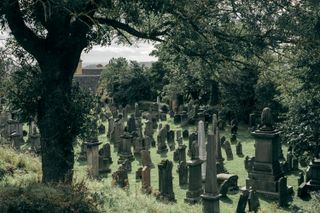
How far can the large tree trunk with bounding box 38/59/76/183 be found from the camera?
10.1 metres

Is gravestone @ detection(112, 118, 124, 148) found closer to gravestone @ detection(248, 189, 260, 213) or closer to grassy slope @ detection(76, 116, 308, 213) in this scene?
grassy slope @ detection(76, 116, 308, 213)

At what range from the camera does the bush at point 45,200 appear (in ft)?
23.8

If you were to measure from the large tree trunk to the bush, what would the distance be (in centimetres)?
207

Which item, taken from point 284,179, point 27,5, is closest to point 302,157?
point 284,179

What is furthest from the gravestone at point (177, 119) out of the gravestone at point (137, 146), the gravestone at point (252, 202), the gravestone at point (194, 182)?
the gravestone at point (252, 202)

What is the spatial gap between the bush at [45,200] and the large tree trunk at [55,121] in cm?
207

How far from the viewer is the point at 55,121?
1010cm

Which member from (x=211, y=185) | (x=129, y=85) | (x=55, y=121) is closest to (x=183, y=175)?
(x=211, y=185)

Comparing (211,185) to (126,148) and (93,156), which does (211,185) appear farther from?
(126,148)

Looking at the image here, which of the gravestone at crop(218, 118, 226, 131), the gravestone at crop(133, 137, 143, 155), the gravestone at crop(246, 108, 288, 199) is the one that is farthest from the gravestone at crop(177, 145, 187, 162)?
the gravestone at crop(218, 118, 226, 131)

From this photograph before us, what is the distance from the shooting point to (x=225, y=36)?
10039mm

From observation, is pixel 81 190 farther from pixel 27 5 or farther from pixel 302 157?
pixel 302 157

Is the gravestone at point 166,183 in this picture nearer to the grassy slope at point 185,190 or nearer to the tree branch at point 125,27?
the grassy slope at point 185,190

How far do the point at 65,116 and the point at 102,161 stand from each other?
8.05m
